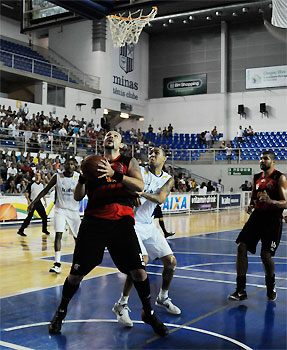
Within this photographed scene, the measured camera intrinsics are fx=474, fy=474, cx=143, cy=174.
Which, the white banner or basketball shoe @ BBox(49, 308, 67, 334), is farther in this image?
the white banner

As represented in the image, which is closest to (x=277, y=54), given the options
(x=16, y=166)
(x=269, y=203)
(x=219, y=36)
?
(x=219, y=36)

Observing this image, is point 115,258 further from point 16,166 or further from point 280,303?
point 16,166

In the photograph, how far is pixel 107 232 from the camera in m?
4.88

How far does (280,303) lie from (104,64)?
30979mm

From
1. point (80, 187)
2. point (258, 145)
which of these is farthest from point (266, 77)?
point (80, 187)

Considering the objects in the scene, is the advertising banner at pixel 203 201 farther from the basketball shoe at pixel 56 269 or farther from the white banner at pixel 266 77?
the basketball shoe at pixel 56 269

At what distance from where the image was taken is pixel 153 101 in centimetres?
4016

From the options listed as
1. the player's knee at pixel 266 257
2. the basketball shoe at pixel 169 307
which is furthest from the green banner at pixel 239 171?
the basketball shoe at pixel 169 307

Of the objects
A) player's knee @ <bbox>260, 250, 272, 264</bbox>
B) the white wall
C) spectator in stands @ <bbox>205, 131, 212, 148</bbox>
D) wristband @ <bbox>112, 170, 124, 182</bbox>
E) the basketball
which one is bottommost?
player's knee @ <bbox>260, 250, 272, 264</bbox>

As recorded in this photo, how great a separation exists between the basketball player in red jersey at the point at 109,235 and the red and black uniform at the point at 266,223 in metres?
2.15

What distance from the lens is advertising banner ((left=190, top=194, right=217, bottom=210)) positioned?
23859mm

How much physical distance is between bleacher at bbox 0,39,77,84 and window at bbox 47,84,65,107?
2.82 feet

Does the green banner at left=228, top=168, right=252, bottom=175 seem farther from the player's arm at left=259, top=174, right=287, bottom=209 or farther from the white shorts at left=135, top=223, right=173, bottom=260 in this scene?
the white shorts at left=135, top=223, right=173, bottom=260

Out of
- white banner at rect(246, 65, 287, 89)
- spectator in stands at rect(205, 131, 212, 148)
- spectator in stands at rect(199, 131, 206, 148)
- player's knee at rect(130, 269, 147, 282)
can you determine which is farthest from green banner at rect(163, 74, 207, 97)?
player's knee at rect(130, 269, 147, 282)
